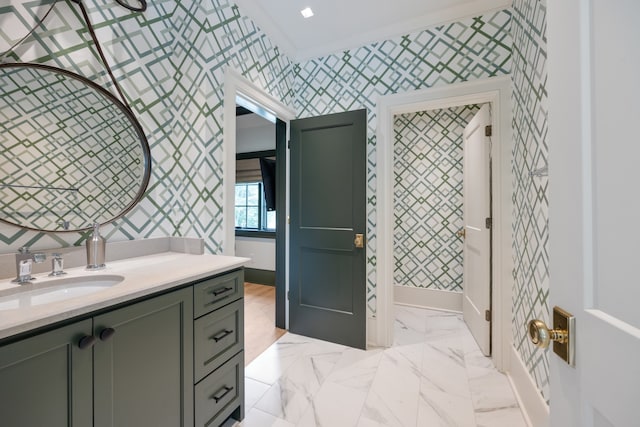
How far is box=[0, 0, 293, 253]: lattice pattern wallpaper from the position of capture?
1.45 m

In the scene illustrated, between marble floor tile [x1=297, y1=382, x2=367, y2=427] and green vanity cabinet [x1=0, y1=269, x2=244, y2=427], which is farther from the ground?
green vanity cabinet [x1=0, y1=269, x2=244, y2=427]

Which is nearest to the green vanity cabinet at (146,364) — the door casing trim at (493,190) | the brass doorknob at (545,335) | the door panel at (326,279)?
the brass doorknob at (545,335)

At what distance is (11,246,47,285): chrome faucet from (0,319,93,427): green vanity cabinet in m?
0.43

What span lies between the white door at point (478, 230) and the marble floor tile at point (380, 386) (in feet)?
0.82

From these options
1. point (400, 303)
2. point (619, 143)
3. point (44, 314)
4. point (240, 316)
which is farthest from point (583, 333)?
point (400, 303)

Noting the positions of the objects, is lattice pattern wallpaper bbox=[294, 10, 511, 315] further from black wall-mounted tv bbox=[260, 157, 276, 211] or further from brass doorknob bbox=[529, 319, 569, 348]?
brass doorknob bbox=[529, 319, 569, 348]

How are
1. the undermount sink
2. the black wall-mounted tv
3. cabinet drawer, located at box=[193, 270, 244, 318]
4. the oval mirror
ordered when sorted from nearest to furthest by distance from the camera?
the undermount sink, the oval mirror, cabinet drawer, located at box=[193, 270, 244, 318], the black wall-mounted tv

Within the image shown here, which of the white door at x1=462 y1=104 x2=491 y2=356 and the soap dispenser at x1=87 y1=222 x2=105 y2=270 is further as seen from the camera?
the white door at x1=462 y1=104 x2=491 y2=356

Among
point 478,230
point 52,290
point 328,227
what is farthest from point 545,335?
point 478,230

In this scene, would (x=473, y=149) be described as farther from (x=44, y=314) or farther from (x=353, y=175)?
(x=44, y=314)

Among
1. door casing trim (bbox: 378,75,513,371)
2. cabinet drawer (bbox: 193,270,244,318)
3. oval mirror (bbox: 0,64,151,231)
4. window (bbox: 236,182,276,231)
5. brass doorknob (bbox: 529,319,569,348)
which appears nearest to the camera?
brass doorknob (bbox: 529,319,569,348)

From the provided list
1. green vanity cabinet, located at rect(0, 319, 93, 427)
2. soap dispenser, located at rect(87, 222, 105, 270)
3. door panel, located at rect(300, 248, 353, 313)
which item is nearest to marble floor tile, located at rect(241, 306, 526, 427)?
door panel, located at rect(300, 248, 353, 313)

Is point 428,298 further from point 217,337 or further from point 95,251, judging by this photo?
point 95,251

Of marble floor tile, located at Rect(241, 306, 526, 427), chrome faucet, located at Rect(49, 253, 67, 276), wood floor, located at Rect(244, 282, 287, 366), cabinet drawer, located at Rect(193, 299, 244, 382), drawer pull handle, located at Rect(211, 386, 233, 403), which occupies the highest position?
chrome faucet, located at Rect(49, 253, 67, 276)
